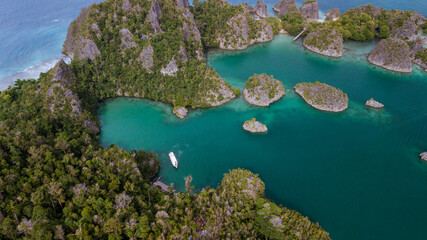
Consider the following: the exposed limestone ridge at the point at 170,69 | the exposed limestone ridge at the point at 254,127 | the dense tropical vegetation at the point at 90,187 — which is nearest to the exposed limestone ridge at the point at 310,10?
the dense tropical vegetation at the point at 90,187

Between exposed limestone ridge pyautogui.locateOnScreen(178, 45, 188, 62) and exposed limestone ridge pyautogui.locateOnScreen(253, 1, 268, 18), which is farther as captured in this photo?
exposed limestone ridge pyautogui.locateOnScreen(253, 1, 268, 18)

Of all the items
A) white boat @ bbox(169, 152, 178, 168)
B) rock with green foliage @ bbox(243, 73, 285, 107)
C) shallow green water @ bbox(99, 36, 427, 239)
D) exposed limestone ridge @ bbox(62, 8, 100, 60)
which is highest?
exposed limestone ridge @ bbox(62, 8, 100, 60)

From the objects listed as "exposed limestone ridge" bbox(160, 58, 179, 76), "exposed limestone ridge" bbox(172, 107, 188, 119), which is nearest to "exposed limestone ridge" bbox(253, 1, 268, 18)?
"exposed limestone ridge" bbox(160, 58, 179, 76)

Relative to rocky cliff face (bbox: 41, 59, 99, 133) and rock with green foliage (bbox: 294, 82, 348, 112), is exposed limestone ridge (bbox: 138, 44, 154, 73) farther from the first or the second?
rock with green foliage (bbox: 294, 82, 348, 112)

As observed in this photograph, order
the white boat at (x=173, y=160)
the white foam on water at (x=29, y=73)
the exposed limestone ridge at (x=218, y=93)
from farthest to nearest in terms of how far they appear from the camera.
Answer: the white foam on water at (x=29, y=73) < the exposed limestone ridge at (x=218, y=93) < the white boat at (x=173, y=160)

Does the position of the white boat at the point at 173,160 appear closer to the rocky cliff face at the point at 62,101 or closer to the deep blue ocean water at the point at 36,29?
the rocky cliff face at the point at 62,101
